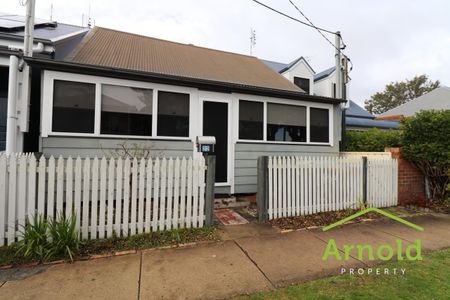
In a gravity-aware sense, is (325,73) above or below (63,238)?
above

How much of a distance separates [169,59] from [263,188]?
21.4ft

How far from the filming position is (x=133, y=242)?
12.7ft

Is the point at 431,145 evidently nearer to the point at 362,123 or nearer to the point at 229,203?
the point at 229,203

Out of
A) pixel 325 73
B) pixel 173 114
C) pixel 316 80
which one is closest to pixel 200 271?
pixel 173 114

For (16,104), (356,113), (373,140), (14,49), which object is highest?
(356,113)

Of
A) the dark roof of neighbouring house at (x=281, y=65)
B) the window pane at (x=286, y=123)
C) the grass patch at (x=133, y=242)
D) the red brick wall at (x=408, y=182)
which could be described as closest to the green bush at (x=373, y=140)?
the red brick wall at (x=408, y=182)

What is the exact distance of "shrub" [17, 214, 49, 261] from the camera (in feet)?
11.0

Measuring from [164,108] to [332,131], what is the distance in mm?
5131

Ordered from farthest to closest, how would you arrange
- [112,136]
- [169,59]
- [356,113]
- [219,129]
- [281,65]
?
[356,113], [281,65], [169,59], [219,129], [112,136]

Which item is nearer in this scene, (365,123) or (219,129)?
(219,129)

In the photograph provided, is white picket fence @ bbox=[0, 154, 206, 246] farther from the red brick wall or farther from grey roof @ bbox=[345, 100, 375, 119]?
grey roof @ bbox=[345, 100, 375, 119]

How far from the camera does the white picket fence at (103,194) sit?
3.59 metres

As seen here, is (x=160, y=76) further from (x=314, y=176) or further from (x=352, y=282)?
(x=352, y=282)

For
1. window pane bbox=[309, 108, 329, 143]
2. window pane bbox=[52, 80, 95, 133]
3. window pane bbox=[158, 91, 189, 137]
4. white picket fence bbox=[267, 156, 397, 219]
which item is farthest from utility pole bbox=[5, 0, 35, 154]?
window pane bbox=[309, 108, 329, 143]
